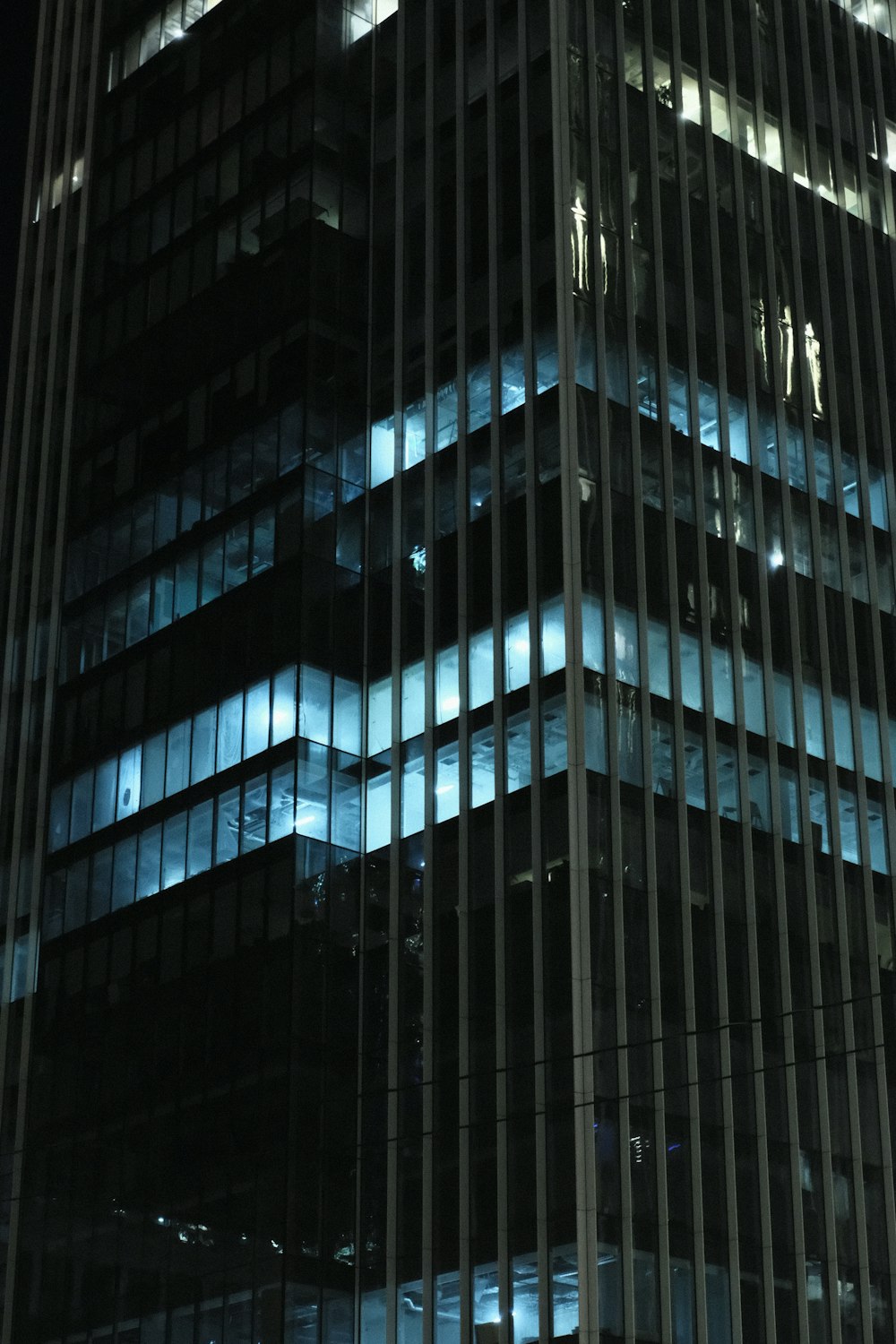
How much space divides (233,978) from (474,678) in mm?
10282

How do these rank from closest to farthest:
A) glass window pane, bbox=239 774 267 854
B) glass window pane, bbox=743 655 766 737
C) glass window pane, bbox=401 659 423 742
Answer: glass window pane, bbox=743 655 766 737, glass window pane, bbox=401 659 423 742, glass window pane, bbox=239 774 267 854

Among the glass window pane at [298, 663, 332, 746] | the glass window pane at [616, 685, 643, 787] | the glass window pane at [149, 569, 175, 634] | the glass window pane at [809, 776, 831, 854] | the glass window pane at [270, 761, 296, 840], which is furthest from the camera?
the glass window pane at [149, 569, 175, 634]

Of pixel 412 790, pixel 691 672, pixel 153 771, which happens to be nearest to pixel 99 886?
pixel 153 771

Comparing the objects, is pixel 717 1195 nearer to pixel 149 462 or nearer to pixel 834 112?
pixel 149 462

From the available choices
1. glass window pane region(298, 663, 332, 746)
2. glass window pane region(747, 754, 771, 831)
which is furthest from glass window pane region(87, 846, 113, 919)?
glass window pane region(747, 754, 771, 831)

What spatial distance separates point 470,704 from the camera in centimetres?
5122

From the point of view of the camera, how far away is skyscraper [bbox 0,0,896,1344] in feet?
154

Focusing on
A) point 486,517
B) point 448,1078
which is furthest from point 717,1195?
point 486,517

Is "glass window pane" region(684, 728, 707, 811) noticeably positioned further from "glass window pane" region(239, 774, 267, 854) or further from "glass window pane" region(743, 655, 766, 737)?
"glass window pane" region(239, 774, 267, 854)

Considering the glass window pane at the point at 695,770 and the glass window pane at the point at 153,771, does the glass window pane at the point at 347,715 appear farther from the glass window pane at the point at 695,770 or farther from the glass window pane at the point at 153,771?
the glass window pane at the point at 695,770

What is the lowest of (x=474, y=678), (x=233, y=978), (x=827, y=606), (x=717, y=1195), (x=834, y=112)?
(x=717, y=1195)

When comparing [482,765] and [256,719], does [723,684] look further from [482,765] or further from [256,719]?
[256,719]

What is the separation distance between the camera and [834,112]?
6294cm

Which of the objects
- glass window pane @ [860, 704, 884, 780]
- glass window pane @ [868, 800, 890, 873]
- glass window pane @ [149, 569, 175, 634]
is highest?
glass window pane @ [149, 569, 175, 634]
